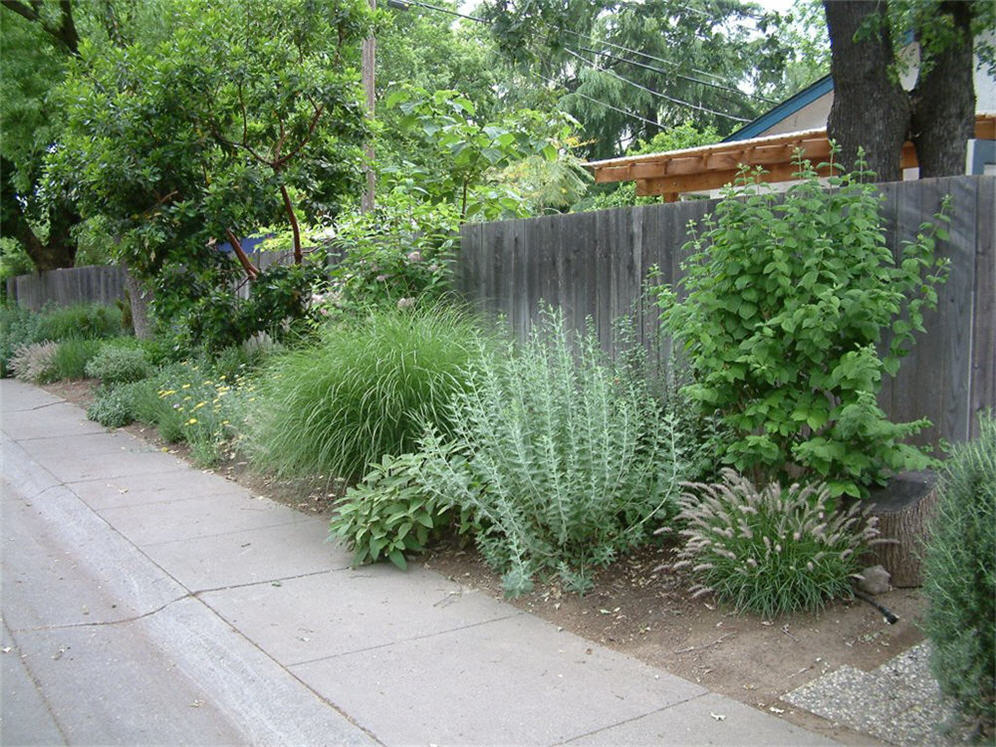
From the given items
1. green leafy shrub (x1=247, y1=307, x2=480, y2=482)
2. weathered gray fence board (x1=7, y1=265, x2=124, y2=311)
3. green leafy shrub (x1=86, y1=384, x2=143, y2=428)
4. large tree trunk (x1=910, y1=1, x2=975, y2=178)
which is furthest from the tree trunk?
large tree trunk (x1=910, y1=1, x2=975, y2=178)

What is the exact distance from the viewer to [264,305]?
33.9 ft

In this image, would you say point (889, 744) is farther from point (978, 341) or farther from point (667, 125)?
point (667, 125)

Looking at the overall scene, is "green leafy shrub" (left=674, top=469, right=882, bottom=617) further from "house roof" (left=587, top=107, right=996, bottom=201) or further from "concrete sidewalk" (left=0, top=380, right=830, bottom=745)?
"house roof" (left=587, top=107, right=996, bottom=201)

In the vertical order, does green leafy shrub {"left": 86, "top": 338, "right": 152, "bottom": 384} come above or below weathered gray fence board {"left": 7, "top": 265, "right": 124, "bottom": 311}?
below

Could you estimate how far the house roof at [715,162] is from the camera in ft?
34.3

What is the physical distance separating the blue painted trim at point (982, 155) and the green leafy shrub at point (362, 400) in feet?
13.8

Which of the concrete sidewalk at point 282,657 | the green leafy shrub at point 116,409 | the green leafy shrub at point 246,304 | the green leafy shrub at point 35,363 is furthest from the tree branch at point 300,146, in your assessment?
the green leafy shrub at point 35,363

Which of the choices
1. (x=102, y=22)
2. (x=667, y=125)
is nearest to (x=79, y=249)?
(x=102, y=22)

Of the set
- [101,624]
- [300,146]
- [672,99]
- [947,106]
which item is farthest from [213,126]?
[672,99]

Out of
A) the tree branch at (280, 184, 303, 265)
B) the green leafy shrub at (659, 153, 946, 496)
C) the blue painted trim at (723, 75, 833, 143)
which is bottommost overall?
the green leafy shrub at (659, 153, 946, 496)

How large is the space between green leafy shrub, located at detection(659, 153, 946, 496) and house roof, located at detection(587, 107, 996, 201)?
5.12 m

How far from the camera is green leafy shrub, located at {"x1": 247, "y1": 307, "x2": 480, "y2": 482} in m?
6.48

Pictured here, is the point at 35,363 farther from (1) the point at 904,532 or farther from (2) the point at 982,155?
(1) the point at 904,532

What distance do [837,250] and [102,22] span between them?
14352 mm
